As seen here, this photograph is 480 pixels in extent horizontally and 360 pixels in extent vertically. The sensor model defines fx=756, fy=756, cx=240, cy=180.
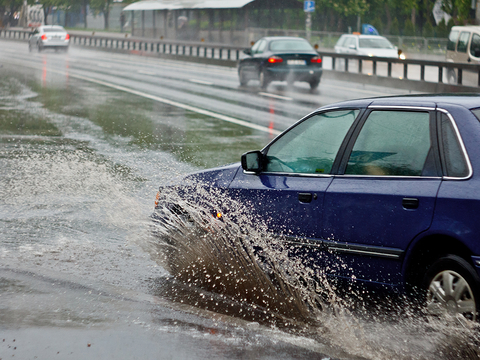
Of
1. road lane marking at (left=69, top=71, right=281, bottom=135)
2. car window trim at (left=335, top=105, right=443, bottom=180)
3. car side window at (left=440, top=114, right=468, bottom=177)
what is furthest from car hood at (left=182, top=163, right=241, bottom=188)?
road lane marking at (left=69, top=71, right=281, bottom=135)

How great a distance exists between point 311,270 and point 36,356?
6.18 feet

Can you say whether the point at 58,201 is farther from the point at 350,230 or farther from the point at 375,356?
the point at 375,356

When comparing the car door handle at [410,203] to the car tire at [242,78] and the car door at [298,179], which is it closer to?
the car door at [298,179]

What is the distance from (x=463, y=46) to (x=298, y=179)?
20615mm

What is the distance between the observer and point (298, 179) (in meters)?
5.18

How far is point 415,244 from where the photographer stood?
4.39 meters

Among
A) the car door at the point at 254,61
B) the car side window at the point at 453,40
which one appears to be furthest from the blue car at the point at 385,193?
the car side window at the point at 453,40

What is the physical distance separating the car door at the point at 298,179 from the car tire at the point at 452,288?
0.87m

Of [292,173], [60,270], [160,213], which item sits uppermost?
[292,173]

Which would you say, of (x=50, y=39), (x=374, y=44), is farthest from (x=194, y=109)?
(x=50, y=39)

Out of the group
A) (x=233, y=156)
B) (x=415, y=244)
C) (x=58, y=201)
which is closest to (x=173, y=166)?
(x=233, y=156)

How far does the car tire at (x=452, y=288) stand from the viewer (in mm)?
4098

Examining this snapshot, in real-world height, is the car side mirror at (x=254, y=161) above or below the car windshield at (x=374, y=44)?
below

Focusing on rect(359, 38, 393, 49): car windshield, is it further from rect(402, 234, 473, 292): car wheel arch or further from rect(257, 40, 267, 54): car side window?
rect(402, 234, 473, 292): car wheel arch
